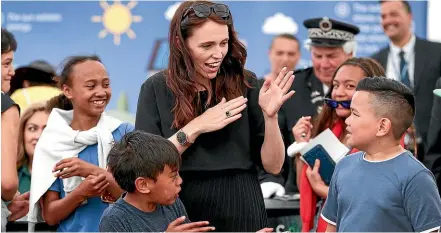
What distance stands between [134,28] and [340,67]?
11.7ft

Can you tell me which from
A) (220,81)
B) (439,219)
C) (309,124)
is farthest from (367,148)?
(309,124)

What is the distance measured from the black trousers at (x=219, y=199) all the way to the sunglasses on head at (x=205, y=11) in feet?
1.97

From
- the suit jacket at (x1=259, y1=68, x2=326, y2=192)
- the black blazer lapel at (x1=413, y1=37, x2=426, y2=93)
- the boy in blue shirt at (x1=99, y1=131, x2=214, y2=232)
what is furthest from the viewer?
the black blazer lapel at (x1=413, y1=37, x2=426, y2=93)

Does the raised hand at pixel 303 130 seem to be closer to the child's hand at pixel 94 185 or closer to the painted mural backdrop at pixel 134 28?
the child's hand at pixel 94 185

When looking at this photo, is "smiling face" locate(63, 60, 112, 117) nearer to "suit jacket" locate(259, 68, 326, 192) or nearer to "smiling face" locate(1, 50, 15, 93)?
"smiling face" locate(1, 50, 15, 93)

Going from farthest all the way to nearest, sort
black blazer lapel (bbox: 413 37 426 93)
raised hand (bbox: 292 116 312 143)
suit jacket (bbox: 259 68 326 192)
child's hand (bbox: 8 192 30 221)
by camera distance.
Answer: black blazer lapel (bbox: 413 37 426 93) → suit jacket (bbox: 259 68 326 192) → raised hand (bbox: 292 116 312 143) → child's hand (bbox: 8 192 30 221)

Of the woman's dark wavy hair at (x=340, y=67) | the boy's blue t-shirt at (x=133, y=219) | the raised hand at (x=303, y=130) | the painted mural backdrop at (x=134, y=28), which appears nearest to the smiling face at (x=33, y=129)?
the raised hand at (x=303, y=130)

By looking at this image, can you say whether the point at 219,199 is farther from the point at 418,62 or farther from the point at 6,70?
the point at 418,62

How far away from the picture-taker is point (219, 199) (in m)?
3.71

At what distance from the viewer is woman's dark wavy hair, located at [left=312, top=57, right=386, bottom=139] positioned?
4715 mm

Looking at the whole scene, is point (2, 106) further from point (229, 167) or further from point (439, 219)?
point (439, 219)

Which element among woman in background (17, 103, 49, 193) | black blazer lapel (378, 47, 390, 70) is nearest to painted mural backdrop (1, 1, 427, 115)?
black blazer lapel (378, 47, 390, 70)

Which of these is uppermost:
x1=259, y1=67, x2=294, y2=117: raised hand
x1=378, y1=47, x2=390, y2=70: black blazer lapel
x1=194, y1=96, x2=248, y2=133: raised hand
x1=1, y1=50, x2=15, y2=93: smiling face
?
x1=1, y1=50, x2=15, y2=93: smiling face

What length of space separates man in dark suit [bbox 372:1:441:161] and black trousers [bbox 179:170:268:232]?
93.2 inches
